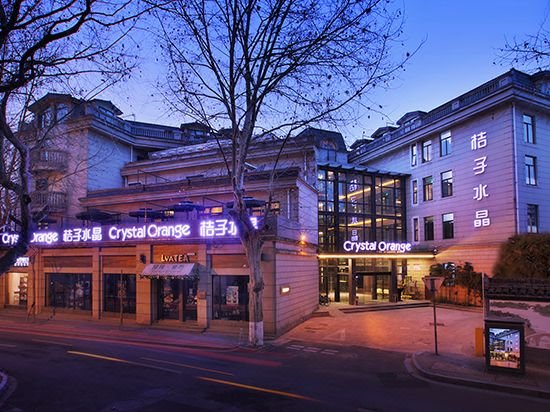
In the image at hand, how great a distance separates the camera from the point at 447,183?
3525 centimetres

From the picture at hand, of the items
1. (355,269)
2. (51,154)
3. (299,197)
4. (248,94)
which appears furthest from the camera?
(355,269)

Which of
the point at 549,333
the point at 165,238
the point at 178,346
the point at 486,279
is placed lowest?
the point at 178,346

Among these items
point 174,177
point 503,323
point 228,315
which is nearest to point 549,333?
point 503,323

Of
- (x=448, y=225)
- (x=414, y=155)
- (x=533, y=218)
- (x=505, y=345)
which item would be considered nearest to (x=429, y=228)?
(x=448, y=225)

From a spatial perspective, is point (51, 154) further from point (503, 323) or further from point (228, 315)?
point (503, 323)

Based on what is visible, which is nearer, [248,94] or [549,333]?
[549,333]

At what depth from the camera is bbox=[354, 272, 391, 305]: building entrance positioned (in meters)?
35.9

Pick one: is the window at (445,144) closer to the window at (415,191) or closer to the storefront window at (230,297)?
the window at (415,191)

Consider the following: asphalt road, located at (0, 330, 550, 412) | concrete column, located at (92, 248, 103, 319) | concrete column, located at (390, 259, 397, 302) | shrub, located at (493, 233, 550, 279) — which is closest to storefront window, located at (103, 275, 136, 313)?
concrete column, located at (92, 248, 103, 319)

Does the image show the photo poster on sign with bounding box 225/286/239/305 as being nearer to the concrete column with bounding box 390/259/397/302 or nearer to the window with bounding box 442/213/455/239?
the concrete column with bounding box 390/259/397/302

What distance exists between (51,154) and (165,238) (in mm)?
15037

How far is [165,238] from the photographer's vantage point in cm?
2353

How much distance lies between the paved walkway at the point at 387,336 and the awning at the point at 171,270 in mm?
2932

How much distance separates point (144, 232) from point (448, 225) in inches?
984
